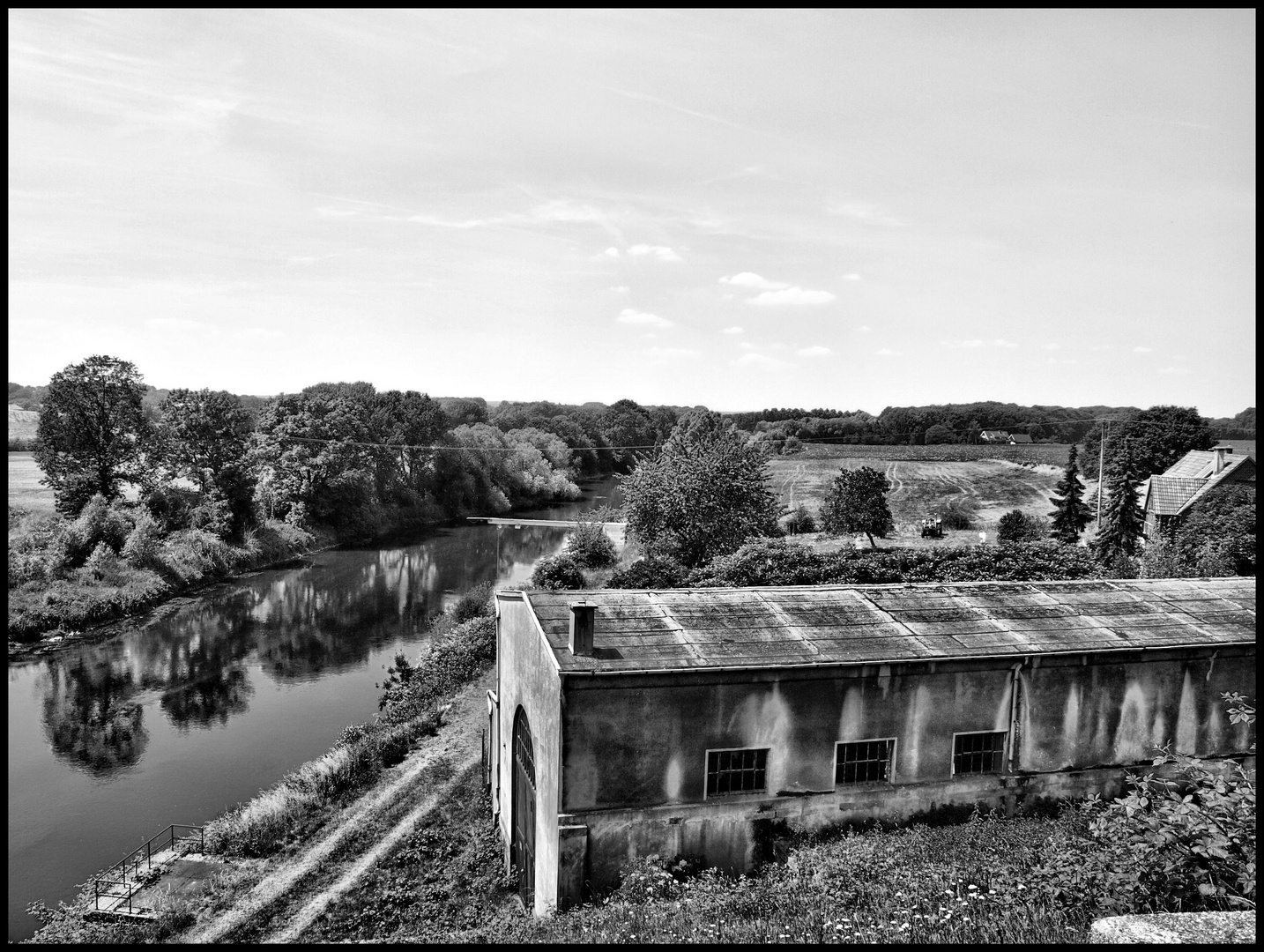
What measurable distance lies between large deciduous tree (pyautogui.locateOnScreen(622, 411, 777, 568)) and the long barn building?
845 inches

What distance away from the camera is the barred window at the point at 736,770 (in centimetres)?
1350

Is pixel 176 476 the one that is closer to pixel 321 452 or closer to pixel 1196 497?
pixel 321 452

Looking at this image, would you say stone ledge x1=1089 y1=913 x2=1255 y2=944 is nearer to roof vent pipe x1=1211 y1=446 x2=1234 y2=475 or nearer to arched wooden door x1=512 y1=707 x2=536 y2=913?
arched wooden door x1=512 y1=707 x2=536 y2=913

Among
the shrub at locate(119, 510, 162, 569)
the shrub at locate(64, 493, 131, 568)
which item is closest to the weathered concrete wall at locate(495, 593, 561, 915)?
the shrub at locate(119, 510, 162, 569)

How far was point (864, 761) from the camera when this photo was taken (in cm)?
1403

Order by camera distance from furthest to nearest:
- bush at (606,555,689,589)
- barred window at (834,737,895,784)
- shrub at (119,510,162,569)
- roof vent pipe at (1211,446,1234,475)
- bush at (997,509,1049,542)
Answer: bush at (997,509,1049,542) → roof vent pipe at (1211,446,1234,475) → shrub at (119,510,162,569) → bush at (606,555,689,589) → barred window at (834,737,895,784)

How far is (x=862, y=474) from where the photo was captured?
153ft

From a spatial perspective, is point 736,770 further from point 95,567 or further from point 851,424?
point 851,424

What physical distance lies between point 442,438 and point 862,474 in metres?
41.7

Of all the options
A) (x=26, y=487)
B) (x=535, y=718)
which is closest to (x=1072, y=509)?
(x=535, y=718)

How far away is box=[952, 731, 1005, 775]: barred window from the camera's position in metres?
14.4

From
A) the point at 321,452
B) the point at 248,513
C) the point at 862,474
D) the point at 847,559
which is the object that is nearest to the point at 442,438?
the point at 321,452

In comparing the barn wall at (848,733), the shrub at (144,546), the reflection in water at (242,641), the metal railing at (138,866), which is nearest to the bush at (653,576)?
the reflection in water at (242,641)

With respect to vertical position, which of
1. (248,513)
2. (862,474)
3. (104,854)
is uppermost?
(862,474)
